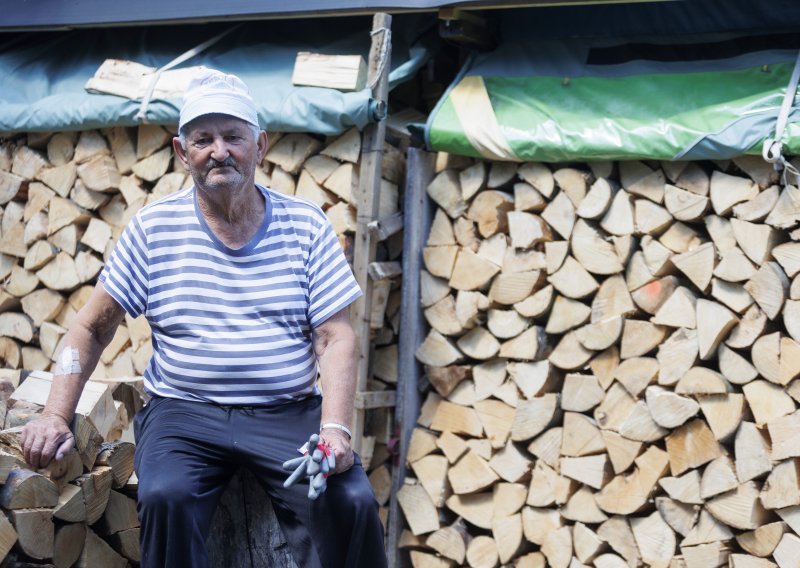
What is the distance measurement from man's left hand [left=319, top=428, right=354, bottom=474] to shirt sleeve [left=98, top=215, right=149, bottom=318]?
2.03ft

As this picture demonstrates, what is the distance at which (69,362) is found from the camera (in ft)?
9.49

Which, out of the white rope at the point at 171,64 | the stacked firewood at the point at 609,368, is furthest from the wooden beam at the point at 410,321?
the white rope at the point at 171,64

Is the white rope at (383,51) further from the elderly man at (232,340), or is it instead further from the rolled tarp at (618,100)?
the elderly man at (232,340)

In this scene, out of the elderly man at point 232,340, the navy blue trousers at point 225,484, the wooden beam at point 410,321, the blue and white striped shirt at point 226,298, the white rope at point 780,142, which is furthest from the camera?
the wooden beam at point 410,321

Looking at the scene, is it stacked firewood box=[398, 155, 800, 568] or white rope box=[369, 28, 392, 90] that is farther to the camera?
white rope box=[369, 28, 392, 90]

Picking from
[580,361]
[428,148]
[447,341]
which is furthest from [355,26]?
[580,361]

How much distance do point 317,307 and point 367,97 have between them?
1690 millimetres

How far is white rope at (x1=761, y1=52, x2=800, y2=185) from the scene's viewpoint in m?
3.72

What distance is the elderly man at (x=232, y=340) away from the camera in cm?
281

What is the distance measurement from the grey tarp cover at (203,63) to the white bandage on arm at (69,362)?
190 cm

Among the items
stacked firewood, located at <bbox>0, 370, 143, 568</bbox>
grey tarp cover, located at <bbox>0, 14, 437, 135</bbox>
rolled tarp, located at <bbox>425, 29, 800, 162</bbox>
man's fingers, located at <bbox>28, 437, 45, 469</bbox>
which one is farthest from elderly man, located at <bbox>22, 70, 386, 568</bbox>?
grey tarp cover, located at <bbox>0, 14, 437, 135</bbox>

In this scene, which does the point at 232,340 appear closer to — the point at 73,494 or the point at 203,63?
the point at 73,494

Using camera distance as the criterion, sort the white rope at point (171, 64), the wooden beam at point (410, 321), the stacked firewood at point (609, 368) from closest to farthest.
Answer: the stacked firewood at point (609, 368) < the wooden beam at point (410, 321) < the white rope at point (171, 64)

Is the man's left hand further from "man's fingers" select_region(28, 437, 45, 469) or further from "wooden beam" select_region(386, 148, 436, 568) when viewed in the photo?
"wooden beam" select_region(386, 148, 436, 568)
